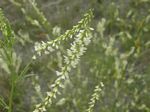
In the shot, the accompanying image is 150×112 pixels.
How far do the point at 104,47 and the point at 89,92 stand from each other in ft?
1.29

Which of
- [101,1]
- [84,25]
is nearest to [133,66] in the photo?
[101,1]

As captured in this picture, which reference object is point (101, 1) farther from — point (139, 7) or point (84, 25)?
point (84, 25)

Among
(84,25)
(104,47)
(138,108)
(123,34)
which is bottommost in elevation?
(84,25)

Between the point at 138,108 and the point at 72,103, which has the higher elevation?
the point at 72,103

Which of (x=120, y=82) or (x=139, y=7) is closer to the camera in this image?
(x=120, y=82)

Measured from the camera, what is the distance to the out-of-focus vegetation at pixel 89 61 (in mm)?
3441

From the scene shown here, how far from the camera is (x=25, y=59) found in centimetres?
399

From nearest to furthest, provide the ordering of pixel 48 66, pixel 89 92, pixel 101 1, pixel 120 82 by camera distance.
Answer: pixel 120 82, pixel 89 92, pixel 48 66, pixel 101 1

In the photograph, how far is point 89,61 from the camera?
3.74m

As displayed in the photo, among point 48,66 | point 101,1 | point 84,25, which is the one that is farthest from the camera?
point 101,1

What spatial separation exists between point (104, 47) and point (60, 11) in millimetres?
960

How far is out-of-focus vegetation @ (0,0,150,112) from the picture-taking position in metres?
3.44

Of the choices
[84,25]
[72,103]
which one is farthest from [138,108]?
[84,25]

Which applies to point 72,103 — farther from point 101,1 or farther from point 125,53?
point 101,1
